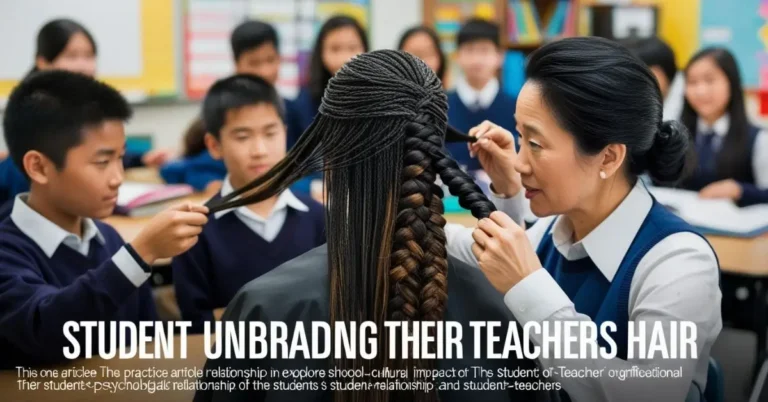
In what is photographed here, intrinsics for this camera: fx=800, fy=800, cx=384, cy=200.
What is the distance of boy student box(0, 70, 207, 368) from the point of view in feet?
4.35

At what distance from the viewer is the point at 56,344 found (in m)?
1.32

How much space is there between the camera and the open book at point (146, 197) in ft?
8.45

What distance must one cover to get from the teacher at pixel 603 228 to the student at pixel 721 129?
167cm

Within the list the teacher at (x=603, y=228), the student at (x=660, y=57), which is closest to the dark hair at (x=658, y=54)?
the student at (x=660, y=57)

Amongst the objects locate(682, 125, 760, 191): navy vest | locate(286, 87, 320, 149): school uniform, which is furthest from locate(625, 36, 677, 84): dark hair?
locate(286, 87, 320, 149): school uniform

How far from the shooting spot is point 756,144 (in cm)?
296

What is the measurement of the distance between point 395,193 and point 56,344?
68 centimetres

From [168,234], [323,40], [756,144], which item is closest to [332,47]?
[323,40]

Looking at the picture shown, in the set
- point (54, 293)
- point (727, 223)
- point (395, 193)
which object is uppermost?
point (395, 193)

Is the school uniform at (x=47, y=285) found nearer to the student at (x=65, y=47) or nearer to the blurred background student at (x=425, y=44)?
the student at (x=65, y=47)

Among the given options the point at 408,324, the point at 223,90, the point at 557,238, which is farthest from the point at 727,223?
the point at 408,324

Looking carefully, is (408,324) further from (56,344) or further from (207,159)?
(207,159)

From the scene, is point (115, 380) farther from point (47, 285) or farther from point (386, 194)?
point (386, 194)

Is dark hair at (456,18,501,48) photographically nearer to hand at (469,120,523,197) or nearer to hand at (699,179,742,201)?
hand at (699,179,742,201)
